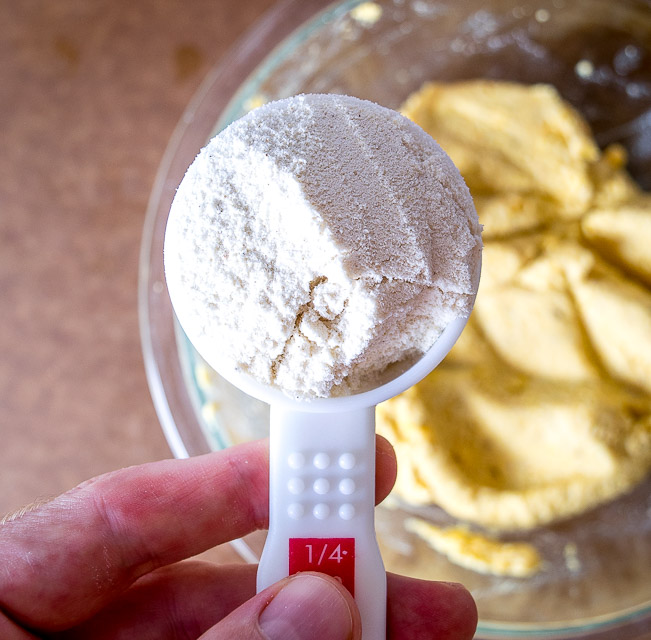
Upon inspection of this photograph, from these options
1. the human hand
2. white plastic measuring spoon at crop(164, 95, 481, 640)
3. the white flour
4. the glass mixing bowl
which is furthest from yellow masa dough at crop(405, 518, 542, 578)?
the white flour

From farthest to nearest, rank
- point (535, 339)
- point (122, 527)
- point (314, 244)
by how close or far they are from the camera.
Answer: point (535, 339)
point (122, 527)
point (314, 244)

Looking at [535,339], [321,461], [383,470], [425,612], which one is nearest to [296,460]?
[321,461]

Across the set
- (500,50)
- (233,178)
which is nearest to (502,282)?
(500,50)

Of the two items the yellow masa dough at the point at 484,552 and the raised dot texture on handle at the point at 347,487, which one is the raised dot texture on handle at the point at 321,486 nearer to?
the raised dot texture on handle at the point at 347,487

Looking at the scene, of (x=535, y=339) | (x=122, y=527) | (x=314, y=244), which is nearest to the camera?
(x=314, y=244)

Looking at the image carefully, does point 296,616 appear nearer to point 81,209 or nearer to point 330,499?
point 330,499

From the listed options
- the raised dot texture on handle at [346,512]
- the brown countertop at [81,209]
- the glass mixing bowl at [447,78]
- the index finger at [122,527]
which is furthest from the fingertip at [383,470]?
the brown countertop at [81,209]

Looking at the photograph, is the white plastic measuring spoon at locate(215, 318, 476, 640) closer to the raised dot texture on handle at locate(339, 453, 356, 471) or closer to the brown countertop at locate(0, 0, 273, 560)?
the raised dot texture on handle at locate(339, 453, 356, 471)
